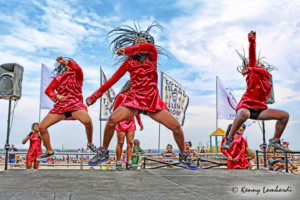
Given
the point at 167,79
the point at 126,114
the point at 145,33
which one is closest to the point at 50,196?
the point at 126,114

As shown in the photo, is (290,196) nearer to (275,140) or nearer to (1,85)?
(275,140)

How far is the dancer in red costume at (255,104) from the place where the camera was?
4.55 metres

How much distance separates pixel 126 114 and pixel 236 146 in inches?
135

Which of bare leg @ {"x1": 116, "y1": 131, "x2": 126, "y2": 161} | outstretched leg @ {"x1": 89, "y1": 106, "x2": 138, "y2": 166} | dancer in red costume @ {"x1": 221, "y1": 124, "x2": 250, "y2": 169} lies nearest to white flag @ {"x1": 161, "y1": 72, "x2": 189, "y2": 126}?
dancer in red costume @ {"x1": 221, "y1": 124, "x2": 250, "y2": 169}

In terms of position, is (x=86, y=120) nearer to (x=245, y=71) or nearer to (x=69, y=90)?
(x=69, y=90)

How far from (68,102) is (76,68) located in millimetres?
651

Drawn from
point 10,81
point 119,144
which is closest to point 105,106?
point 119,144

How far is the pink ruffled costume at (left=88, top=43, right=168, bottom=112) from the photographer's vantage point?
378cm

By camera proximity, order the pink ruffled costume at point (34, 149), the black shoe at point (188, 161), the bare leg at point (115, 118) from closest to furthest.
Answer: the bare leg at point (115, 118) < the black shoe at point (188, 161) < the pink ruffled costume at point (34, 149)

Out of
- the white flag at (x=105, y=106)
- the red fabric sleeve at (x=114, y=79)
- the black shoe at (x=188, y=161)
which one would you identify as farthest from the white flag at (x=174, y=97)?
the red fabric sleeve at (x=114, y=79)

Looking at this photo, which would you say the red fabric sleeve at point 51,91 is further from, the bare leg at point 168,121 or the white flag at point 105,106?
the white flag at point 105,106

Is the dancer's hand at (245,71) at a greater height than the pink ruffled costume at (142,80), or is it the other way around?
the dancer's hand at (245,71)

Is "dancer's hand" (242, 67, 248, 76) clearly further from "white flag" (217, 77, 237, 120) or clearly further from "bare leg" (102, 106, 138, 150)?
"white flag" (217, 77, 237, 120)

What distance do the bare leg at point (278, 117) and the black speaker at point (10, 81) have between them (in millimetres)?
4988
